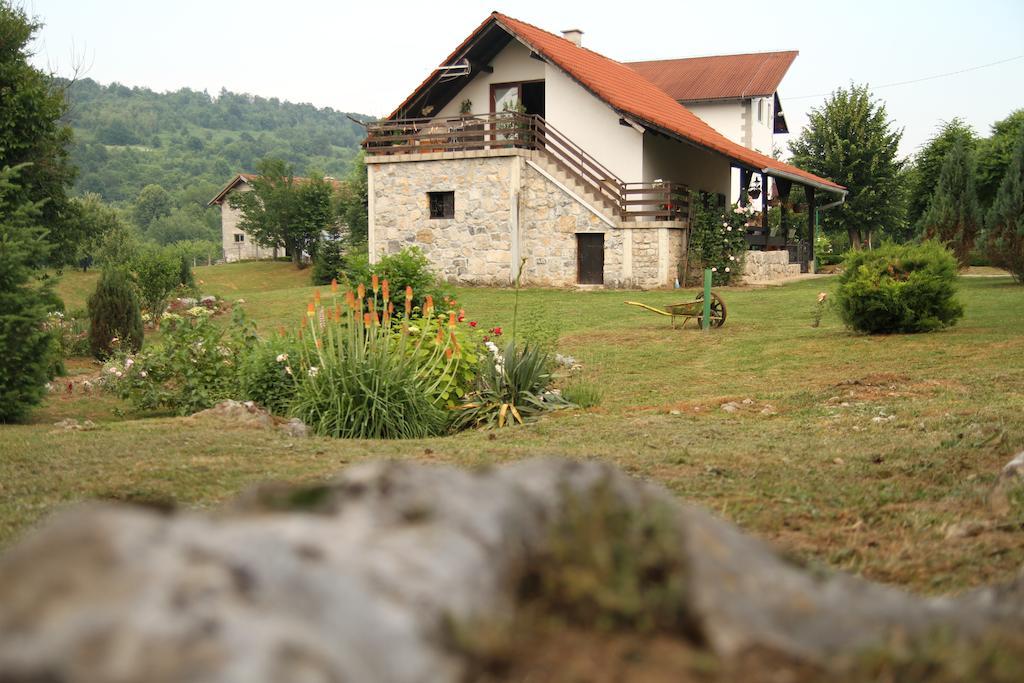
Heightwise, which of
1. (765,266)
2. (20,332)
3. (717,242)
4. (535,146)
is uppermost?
(535,146)

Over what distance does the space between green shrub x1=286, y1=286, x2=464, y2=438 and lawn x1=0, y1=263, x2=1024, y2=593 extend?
82cm

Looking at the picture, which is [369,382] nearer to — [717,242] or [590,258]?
[590,258]

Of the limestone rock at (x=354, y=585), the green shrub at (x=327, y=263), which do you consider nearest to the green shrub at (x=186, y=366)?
the limestone rock at (x=354, y=585)

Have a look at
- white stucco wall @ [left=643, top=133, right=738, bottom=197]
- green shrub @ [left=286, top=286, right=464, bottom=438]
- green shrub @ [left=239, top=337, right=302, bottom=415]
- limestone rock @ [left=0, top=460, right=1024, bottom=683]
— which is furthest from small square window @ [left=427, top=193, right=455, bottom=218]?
limestone rock @ [left=0, top=460, right=1024, bottom=683]

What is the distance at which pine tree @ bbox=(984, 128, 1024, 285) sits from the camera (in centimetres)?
2286

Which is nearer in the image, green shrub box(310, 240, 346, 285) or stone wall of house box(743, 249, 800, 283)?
stone wall of house box(743, 249, 800, 283)

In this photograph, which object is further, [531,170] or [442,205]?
[442,205]

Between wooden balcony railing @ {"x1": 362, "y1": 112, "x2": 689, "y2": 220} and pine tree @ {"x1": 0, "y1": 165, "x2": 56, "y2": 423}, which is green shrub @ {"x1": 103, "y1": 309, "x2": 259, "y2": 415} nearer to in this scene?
pine tree @ {"x1": 0, "y1": 165, "x2": 56, "y2": 423}

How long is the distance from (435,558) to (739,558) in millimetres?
508

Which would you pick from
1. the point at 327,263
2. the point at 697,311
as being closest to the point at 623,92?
the point at 697,311

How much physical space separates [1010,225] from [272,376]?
19.3 m

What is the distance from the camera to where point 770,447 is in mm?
7219

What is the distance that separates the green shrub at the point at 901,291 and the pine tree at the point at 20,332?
1112 centimetres

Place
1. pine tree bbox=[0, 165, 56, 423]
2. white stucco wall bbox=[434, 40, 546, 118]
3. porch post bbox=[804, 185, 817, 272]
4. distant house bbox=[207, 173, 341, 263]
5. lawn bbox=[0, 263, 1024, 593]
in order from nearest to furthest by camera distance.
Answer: lawn bbox=[0, 263, 1024, 593]
pine tree bbox=[0, 165, 56, 423]
white stucco wall bbox=[434, 40, 546, 118]
porch post bbox=[804, 185, 817, 272]
distant house bbox=[207, 173, 341, 263]
